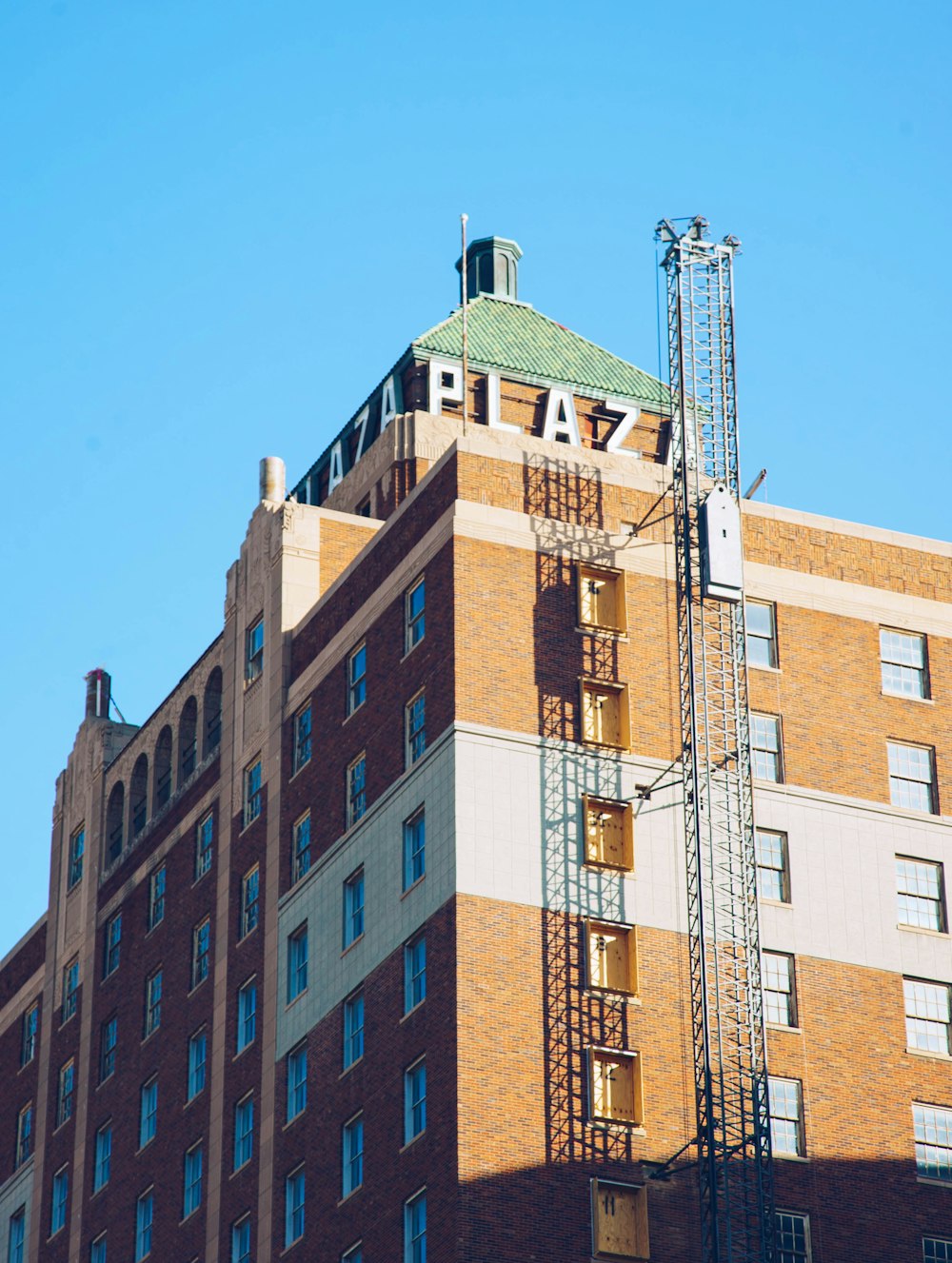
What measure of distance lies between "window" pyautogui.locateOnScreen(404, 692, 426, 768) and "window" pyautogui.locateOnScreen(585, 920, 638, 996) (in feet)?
26.6

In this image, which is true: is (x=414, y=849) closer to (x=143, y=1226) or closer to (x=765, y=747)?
(x=765, y=747)

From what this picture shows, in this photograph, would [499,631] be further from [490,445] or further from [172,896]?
[172,896]

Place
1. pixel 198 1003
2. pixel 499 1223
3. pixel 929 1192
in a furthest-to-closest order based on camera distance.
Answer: pixel 198 1003
pixel 929 1192
pixel 499 1223

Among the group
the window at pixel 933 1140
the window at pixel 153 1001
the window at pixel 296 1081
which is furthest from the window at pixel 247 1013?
the window at pixel 933 1140

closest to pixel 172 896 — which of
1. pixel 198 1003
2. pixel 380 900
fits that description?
pixel 198 1003

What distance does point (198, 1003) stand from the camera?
356ft

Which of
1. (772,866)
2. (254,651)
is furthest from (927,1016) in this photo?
(254,651)

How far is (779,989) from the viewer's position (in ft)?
311

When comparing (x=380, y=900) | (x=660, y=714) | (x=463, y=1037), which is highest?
(x=660, y=714)

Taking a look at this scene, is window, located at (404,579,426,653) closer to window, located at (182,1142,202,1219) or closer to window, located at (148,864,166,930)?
window, located at (182,1142,202,1219)

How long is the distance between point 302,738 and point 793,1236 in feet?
83.8

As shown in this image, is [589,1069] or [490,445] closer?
[589,1069]

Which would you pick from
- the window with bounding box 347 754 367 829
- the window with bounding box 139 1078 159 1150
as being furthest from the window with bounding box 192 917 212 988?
the window with bounding box 347 754 367 829

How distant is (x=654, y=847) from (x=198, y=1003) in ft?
71.2
